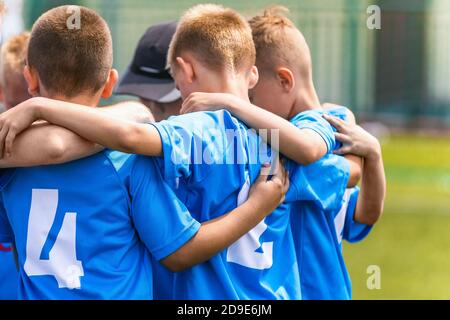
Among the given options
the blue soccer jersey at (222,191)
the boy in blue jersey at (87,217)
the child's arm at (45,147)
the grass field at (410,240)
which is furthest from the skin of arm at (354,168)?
the grass field at (410,240)

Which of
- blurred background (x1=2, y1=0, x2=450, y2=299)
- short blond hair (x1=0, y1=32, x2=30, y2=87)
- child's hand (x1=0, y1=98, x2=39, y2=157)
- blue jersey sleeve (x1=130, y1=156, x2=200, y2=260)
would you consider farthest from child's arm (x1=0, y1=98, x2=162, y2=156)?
blurred background (x1=2, y1=0, x2=450, y2=299)

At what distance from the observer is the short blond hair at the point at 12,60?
3.21 meters

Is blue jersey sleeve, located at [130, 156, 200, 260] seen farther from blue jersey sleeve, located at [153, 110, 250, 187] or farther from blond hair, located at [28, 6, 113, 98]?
blond hair, located at [28, 6, 113, 98]

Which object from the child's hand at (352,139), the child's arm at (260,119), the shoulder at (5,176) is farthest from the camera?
the child's hand at (352,139)

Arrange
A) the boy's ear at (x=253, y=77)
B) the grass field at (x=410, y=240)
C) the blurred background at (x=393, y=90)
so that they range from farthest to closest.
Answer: the blurred background at (x=393, y=90) → the grass field at (x=410, y=240) → the boy's ear at (x=253, y=77)

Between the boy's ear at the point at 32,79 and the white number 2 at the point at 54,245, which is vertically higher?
the boy's ear at the point at 32,79

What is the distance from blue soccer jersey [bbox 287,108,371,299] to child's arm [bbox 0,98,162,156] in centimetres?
59

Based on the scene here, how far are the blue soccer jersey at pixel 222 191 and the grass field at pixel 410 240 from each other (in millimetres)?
3386

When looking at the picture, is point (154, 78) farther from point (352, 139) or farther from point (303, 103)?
point (352, 139)

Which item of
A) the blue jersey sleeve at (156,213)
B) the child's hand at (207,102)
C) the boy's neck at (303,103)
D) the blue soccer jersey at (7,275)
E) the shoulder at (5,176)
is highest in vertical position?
the child's hand at (207,102)

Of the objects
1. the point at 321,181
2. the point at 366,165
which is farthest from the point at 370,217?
the point at 321,181

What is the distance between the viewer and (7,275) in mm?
2953

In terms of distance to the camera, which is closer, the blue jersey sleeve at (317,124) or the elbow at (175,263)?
the elbow at (175,263)

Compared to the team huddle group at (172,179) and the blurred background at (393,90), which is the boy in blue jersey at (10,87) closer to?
the team huddle group at (172,179)
